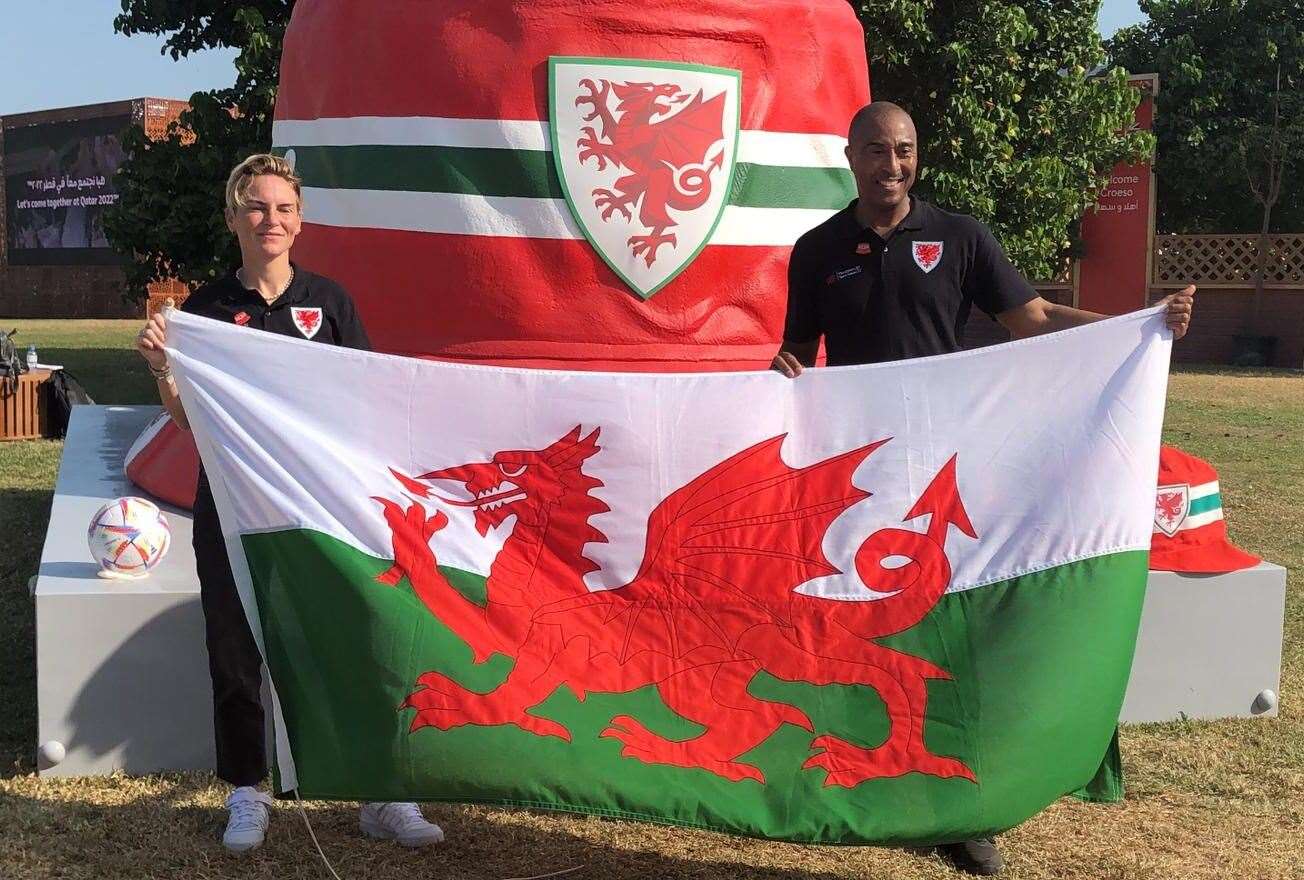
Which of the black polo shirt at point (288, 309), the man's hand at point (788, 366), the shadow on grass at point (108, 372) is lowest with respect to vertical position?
the shadow on grass at point (108, 372)

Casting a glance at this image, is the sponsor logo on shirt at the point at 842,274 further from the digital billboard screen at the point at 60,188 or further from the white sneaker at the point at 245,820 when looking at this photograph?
the digital billboard screen at the point at 60,188

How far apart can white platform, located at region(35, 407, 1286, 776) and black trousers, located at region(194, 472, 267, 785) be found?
2.19 feet

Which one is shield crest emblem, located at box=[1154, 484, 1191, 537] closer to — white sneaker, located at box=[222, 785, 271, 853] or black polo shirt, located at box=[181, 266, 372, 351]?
black polo shirt, located at box=[181, 266, 372, 351]

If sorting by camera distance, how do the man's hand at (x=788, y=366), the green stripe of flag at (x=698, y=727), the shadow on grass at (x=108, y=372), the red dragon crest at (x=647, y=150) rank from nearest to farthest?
the green stripe of flag at (x=698, y=727) → the man's hand at (x=788, y=366) → the red dragon crest at (x=647, y=150) → the shadow on grass at (x=108, y=372)

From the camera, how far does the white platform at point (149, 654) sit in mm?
3975

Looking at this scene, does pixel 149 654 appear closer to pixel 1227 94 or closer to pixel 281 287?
pixel 281 287

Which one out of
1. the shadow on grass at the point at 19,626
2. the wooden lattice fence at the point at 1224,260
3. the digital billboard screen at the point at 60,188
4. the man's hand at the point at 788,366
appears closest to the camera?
the man's hand at the point at 788,366

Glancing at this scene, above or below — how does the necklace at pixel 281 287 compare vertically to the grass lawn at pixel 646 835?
above

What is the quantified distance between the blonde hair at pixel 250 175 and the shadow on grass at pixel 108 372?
11.0m

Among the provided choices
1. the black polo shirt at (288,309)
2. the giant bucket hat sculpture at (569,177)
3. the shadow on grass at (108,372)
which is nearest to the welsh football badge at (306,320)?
the black polo shirt at (288,309)

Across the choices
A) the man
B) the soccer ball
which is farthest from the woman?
the man

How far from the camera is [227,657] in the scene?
11.1 ft

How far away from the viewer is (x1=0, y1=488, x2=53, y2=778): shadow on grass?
4.27 meters

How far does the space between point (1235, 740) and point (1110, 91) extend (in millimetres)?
11868
